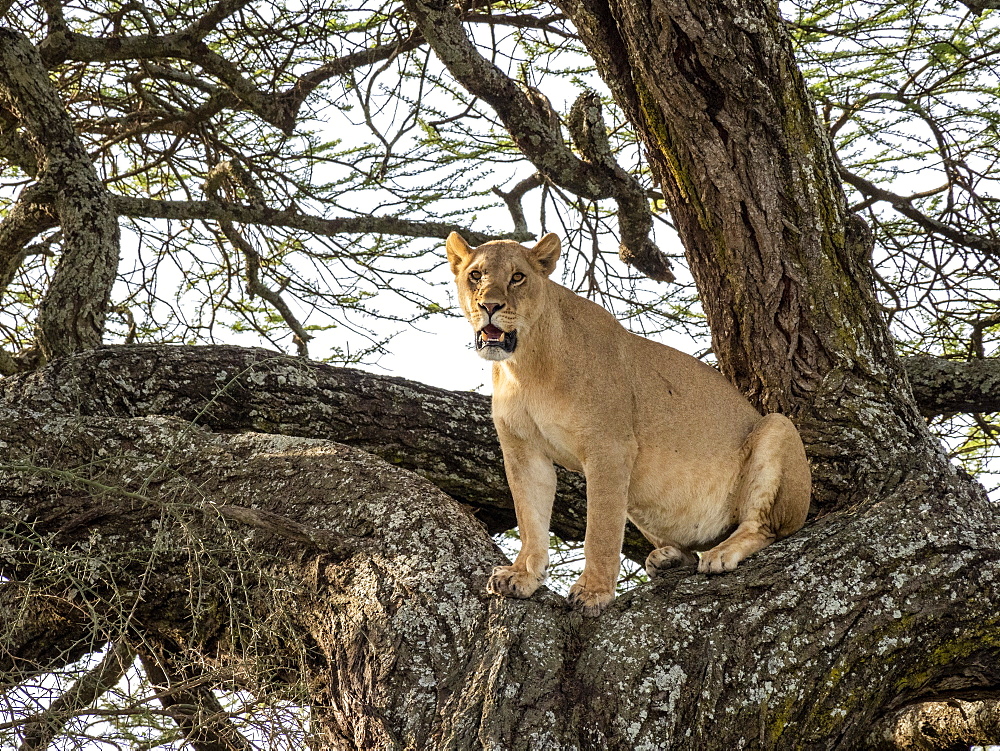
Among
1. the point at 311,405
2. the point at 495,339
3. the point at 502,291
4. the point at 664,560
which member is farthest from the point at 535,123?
the point at 664,560

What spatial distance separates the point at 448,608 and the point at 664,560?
130 centimetres

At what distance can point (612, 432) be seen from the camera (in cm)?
475

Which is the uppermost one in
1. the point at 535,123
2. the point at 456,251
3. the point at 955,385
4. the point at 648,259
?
the point at 535,123

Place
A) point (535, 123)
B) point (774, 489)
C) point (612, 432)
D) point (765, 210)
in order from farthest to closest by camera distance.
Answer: point (535, 123) < point (765, 210) < point (774, 489) < point (612, 432)

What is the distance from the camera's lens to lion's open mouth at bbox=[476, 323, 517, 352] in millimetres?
4664

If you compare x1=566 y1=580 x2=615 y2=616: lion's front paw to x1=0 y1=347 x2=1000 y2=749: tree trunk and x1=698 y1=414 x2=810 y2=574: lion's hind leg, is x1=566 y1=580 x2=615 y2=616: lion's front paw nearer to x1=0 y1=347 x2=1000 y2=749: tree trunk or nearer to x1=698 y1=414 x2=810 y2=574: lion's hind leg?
x1=0 y1=347 x2=1000 y2=749: tree trunk

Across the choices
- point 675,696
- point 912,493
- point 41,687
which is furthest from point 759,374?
point 41,687

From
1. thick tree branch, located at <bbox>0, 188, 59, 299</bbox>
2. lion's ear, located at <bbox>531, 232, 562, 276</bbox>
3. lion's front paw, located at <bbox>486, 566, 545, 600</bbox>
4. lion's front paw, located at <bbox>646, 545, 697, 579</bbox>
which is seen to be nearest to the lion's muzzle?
lion's ear, located at <bbox>531, 232, 562, 276</bbox>

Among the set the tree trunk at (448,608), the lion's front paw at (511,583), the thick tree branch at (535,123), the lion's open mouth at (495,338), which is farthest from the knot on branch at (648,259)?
the lion's front paw at (511,583)

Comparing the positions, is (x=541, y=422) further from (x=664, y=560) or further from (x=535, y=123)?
(x=535, y=123)

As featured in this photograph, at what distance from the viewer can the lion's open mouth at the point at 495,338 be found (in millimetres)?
4664

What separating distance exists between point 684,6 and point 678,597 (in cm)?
298

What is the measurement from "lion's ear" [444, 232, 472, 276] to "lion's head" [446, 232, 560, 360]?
3 centimetres

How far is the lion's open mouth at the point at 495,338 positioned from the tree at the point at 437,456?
702 millimetres
